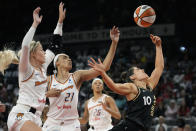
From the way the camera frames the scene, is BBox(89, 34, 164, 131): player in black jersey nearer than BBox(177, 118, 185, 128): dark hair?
Yes

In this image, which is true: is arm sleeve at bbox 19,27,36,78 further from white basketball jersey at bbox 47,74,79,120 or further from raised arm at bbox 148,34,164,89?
raised arm at bbox 148,34,164,89

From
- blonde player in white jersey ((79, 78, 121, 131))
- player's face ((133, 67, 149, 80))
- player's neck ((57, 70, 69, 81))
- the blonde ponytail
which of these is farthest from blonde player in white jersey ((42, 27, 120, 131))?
blonde player in white jersey ((79, 78, 121, 131))

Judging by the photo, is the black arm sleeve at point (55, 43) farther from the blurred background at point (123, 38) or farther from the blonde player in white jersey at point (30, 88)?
the blurred background at point (123, 38)

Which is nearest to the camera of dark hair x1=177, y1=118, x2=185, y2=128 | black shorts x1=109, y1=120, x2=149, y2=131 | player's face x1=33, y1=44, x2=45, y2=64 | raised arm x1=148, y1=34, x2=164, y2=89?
player's face x1=33, y1=44, x2=45, y2=64

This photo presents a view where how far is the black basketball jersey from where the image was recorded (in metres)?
4.79

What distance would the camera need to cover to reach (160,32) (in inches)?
608

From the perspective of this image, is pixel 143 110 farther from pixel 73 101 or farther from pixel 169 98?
pixel 169 98

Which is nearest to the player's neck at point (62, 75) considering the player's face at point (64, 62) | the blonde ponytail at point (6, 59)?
the player's face at point (64, 62)

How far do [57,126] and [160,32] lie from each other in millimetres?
11065

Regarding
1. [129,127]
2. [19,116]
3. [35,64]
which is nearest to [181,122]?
[129,127]

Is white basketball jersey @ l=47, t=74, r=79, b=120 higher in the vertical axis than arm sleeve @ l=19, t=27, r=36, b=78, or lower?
lower

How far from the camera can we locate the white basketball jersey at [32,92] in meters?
4.21

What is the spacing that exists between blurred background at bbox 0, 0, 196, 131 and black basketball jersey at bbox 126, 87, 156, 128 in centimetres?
598

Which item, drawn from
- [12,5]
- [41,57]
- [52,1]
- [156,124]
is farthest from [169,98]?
[12,5]
